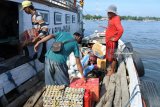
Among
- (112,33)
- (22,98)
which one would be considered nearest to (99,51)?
(112,33)

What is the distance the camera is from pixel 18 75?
6.16m

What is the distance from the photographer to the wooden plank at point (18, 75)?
5458 millimetres

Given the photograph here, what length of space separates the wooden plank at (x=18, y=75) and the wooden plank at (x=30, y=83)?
91 millimetres

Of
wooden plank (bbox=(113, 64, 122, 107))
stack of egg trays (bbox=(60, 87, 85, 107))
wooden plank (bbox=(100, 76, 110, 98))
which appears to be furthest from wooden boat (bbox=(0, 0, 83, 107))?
wooden plank (bbox=(113, 64, 122, 107))

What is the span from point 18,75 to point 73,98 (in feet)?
6.55

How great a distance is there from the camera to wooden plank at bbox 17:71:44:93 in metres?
5.98

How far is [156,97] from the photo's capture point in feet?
30.3

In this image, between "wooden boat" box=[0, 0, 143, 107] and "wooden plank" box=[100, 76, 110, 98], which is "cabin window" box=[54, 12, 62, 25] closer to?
"wooden boat" box=[0, 0, 143, 107]

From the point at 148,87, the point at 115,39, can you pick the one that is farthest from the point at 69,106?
the point at 148,87

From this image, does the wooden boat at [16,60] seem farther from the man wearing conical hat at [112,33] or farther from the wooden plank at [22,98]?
the man wearing conical hat at [112,33]

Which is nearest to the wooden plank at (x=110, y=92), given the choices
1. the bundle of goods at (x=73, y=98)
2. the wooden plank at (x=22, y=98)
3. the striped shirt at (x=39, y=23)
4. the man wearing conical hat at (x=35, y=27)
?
the bundle of goods at (x=73, y=98)

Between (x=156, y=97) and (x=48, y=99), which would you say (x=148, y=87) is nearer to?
(x=156, y=97)

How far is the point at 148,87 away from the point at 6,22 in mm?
6021

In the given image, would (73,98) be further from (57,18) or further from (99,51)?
(57,18)
